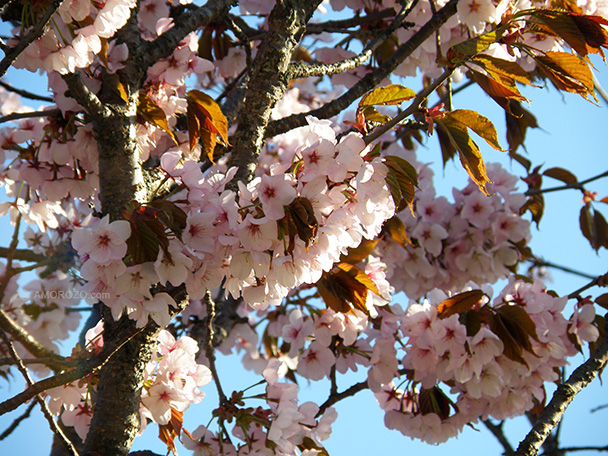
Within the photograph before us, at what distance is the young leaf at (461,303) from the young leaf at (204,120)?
0.74 m

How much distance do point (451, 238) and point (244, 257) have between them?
1.58 m

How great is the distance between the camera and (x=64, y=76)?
41.7 inches

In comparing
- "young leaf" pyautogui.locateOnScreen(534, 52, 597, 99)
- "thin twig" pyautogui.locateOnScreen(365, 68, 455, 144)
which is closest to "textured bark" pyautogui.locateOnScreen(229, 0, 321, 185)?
"thin twig" pyautogui.locateOnScreen(365, 68, 455, 144)

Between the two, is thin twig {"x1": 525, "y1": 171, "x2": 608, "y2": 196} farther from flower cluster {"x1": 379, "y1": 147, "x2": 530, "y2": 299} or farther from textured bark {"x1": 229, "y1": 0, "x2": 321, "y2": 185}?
textured bark {"x1": 229, "y1": 0, "x2": 321, "y2": 185}

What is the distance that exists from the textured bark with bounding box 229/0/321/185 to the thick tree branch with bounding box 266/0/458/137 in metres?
0.12

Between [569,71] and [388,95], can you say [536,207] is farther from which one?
[388,95]

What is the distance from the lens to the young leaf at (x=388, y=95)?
0.92 meters

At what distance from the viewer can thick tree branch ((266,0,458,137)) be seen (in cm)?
132

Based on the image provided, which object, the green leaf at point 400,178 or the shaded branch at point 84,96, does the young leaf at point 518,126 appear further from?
the shaded branch at point 84,96

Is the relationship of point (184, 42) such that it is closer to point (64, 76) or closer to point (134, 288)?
point (64, 76)

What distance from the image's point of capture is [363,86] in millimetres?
1365

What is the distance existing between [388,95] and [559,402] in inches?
29.3

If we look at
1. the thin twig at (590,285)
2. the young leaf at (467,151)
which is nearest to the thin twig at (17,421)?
the young leaf at (467,151)

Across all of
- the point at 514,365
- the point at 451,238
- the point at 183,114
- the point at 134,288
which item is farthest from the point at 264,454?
the point at 451,238
